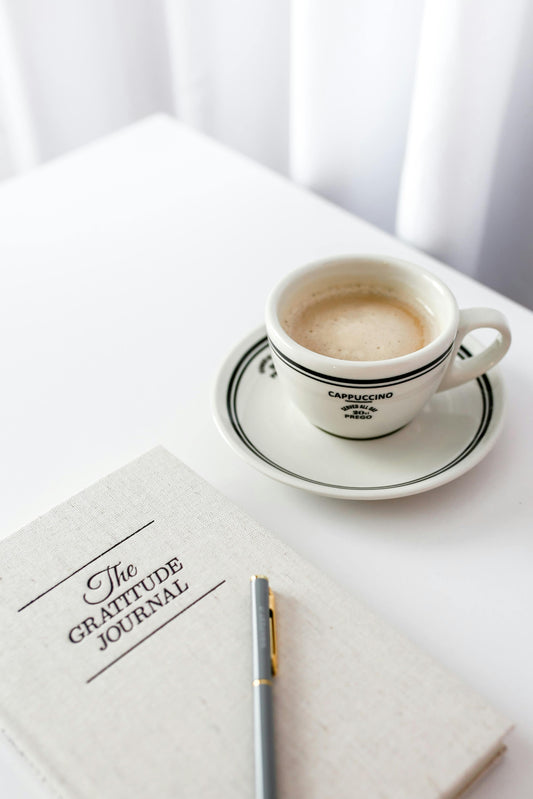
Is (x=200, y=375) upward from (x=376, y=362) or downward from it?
downward

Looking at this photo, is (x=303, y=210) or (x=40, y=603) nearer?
(x=40, y=603)

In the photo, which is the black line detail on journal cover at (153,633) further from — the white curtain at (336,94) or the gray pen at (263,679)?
the white curtain at (336,94)

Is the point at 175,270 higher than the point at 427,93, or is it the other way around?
the point at 427,93

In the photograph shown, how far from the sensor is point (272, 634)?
44 cm

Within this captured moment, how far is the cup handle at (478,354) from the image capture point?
542mm

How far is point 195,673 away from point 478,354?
296mm

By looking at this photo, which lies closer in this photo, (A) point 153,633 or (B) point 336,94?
(A) point 153,633

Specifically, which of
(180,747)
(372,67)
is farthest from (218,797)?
(372,67)

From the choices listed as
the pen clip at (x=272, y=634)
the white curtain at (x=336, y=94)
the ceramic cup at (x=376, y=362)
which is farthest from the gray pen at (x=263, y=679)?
the white curtain at (x=336, y=94)

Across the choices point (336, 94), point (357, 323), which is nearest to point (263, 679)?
point (357, 323)

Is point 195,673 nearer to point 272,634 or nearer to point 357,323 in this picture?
point 272,634

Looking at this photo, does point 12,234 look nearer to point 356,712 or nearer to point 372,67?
point 372,67

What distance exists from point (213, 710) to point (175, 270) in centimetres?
44

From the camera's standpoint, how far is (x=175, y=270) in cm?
75
